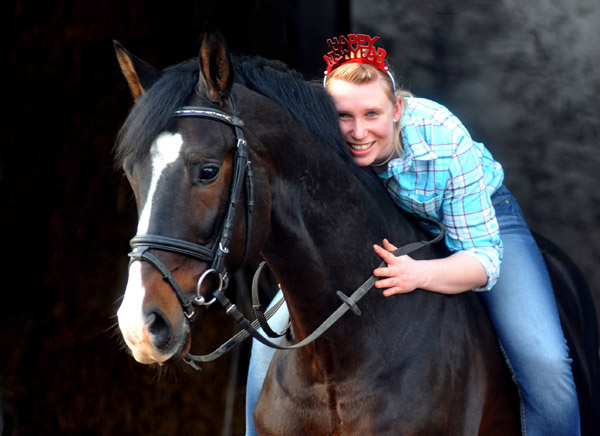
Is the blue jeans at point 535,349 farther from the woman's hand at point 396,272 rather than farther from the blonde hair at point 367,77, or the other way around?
the blonde hair at point 367,77

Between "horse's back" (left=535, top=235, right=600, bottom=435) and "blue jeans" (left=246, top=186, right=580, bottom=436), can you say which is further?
"horse's back" (left=535, top=235, right=600, bottom=435)

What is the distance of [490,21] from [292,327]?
257 cm

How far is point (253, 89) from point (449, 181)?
0.62 meters

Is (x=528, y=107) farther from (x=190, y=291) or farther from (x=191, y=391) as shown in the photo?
(x=190, y=291)

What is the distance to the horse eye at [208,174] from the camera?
1.70m

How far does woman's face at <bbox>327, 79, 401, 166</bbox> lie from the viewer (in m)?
2.09

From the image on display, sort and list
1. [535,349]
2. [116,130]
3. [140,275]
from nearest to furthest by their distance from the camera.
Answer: [140,275] → [535,349] → [116,130]

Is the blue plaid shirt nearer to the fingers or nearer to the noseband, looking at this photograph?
the fingers

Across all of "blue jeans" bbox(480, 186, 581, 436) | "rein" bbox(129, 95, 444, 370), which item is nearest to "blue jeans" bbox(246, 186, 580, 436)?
"blue jeans" bbox(480, 186, 581, 436)

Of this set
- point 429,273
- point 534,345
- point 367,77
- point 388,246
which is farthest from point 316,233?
point 534,345

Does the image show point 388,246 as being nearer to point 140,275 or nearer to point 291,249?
point 291,249

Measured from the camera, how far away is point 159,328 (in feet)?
5.29

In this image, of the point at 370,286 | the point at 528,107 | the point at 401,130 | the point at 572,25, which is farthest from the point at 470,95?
the point at 370,286

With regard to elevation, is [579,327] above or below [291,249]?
below
